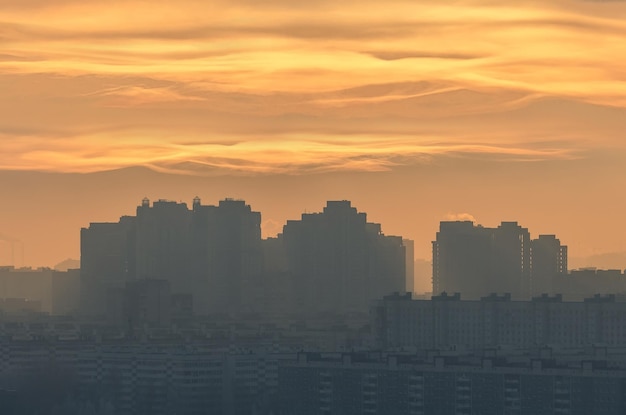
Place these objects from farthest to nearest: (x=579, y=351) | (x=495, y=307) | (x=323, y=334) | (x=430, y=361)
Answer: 1. (x=323, y=334)
2. (x=495, y=307)
3. (x=579, y=351)
4. (x=430, y=361)

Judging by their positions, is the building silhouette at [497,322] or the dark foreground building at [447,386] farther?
the building silhouette at [497,322]

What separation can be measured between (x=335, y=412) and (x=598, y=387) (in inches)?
631

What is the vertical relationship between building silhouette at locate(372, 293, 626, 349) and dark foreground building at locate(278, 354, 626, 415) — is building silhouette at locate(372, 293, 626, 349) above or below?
above

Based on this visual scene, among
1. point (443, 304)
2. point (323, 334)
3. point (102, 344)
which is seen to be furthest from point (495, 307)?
point (102, 344)

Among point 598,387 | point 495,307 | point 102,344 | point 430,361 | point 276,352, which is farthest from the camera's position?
point 495,307

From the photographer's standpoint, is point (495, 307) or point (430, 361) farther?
point (495, 307)

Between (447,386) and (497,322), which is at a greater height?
(497,322)

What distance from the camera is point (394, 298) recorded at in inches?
7165

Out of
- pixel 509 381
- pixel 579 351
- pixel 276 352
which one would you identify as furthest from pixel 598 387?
pixel 276 352

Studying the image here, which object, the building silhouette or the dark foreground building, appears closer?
the dark foreground building

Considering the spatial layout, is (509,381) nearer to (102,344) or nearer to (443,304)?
(102,344)

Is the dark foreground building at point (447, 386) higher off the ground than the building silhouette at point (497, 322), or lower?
lower

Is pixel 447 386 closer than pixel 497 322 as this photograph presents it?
Yes

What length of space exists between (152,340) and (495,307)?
2849cm
